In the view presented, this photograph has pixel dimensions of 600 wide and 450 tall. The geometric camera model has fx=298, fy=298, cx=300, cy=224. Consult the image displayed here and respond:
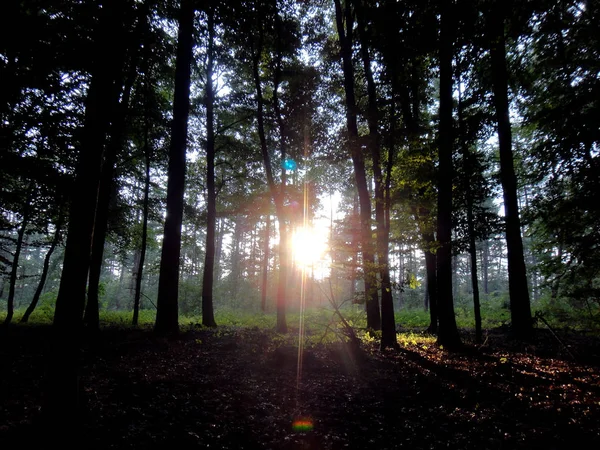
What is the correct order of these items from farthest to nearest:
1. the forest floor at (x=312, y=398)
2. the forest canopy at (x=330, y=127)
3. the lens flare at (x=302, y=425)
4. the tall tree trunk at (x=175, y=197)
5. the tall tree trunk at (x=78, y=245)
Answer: the tall tree trunk at (x=175, y=197) → the forest canopy at (x=330, y=127) → the lens flare at (x=302, y=425) → the forest floor at (x=312, y=398) → the tall tree trunk at (x=78, y=245)

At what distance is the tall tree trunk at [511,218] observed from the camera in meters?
11.0

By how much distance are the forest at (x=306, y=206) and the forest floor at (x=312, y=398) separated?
0.16ft

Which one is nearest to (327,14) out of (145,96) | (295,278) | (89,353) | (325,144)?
(325,144)

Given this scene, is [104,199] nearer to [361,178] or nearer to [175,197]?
[175,197]

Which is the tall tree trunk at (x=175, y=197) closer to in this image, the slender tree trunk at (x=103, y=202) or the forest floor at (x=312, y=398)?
the forest floor at (x=312, y=398)

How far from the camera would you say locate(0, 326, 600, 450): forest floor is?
3695mm

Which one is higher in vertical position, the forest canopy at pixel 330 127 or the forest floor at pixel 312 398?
the forest canopy at pixel 330 127

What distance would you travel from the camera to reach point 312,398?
523 centimetres

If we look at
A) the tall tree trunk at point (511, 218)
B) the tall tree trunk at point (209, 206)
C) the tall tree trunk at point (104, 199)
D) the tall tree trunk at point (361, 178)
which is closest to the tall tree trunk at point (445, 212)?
the tall tree trunk at point (361, 178)

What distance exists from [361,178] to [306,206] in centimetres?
739

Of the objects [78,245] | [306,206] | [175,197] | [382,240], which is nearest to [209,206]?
[175,197]

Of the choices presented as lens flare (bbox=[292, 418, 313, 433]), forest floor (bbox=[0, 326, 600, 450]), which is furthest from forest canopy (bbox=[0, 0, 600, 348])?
lens flare (bbox=[292, 418, 313, 433])

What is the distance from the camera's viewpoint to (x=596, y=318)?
23.7ft

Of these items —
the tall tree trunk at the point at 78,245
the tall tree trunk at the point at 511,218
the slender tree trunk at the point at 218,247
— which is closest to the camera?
the tall tree trunk at the point at 78,245
